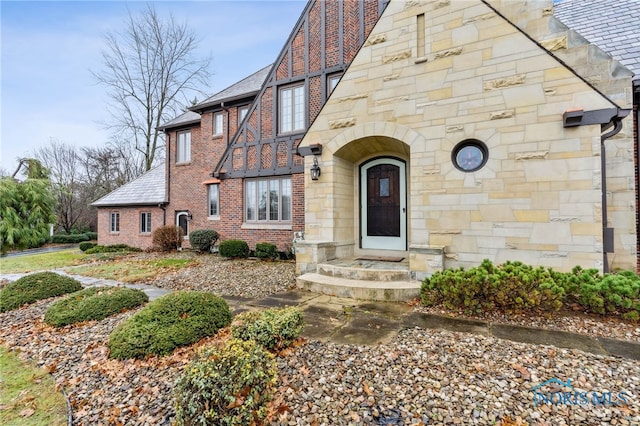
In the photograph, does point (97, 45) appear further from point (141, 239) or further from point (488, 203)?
A: point (488, 203)

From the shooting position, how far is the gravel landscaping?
227cm

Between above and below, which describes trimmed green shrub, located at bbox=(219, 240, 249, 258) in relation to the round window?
below

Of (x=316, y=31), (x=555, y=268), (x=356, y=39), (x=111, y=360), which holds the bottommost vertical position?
(x=111, y=360)

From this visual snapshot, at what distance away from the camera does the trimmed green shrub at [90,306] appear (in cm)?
478

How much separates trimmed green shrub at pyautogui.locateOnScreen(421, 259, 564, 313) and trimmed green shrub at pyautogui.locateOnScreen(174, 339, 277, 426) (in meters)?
3.37

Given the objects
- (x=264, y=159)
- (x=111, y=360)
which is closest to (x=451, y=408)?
(x=111, y=360)

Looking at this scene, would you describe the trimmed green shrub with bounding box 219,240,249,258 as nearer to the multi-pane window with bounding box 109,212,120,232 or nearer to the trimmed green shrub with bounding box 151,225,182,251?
the trimmed green shrub with bounding box 151,225,182,251

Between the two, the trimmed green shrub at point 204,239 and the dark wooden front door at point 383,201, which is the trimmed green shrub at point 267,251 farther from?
the dark wooden front door at point 383,201

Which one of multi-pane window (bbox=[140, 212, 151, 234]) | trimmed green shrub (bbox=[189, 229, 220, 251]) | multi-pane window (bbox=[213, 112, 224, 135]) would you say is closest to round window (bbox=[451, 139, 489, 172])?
trimmed green shrub (bbox=[189, 229, 220, 251])

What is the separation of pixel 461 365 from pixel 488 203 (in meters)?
3.53

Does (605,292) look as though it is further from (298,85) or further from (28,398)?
(298,85)

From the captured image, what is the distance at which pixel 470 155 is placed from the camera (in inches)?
229

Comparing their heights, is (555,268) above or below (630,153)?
below

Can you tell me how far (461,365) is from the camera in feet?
9.62
